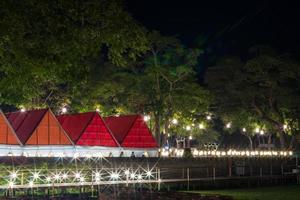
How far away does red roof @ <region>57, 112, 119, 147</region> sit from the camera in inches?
1642

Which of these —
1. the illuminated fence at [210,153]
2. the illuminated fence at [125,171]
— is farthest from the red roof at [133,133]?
the illuminated fence at [125,171]

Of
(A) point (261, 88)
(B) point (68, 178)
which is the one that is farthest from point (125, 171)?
(A) point (261, 88)

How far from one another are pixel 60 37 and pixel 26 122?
75.8 feet

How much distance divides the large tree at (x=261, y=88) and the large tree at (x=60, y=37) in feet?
117

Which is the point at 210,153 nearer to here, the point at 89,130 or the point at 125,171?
the point at 89,130

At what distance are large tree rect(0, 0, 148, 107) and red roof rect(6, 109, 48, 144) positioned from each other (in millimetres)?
18451

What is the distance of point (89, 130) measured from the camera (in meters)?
42.0

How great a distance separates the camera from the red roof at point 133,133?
4538cm

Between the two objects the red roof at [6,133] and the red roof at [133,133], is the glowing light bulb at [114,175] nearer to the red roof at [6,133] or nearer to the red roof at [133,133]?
the red roof at [6,133]

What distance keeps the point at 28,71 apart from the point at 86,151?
912 inches

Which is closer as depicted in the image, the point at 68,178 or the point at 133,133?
the point at 68,178

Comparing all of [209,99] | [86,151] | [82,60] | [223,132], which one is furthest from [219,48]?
[82,60]

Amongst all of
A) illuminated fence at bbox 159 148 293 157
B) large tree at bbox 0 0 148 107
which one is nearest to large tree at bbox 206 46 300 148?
illuminated fence at bbox 159 148 293 157

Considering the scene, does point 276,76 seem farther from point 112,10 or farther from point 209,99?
point 112,10
